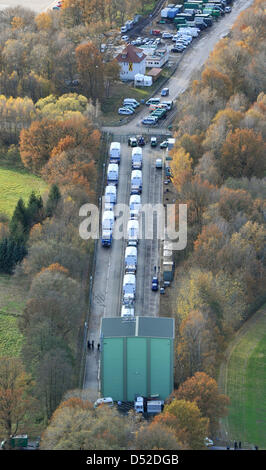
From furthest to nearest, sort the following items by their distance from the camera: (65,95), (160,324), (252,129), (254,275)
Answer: (65,95) → (252,129) → (254,275) → (160,324)

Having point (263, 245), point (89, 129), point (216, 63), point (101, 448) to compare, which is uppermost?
point (216, 63)

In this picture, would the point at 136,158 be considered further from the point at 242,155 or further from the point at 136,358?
the point at 136,358

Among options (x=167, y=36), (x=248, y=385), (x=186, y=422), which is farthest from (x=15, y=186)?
(x=167, y=36)

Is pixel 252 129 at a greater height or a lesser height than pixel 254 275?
greater

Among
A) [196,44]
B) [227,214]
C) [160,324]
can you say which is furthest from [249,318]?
[196,44]

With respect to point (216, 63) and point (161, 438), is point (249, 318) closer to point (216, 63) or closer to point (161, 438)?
point (161, 438)

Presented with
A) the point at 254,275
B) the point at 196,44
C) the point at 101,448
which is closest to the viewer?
the point at 101,448
